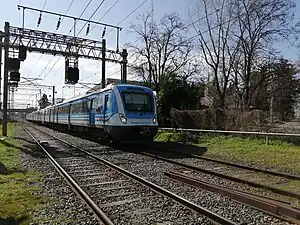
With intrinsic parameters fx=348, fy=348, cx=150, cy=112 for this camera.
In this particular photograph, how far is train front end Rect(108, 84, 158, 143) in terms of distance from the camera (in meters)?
16.3

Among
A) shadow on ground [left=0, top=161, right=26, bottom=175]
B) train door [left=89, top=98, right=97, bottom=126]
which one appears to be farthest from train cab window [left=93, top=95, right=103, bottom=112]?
shadow on ground [left=0, top=161, right=26, bottom=175]

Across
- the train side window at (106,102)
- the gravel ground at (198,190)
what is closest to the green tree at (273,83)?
the train side window at (106,102)

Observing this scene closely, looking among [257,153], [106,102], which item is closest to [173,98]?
[106,102]

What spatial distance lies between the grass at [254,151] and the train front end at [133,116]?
284 cm

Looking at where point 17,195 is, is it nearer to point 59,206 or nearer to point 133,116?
point 59,206

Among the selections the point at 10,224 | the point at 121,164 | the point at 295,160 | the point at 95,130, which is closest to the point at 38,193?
the point at 10,224

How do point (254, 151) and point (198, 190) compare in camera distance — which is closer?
point (198, 190)

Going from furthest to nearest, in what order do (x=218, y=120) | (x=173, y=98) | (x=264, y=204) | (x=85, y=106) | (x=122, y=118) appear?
(x=173, y=98), (x=85, y=106), (x=218, y=120), (x=122, y=118), (x=264, y=204)

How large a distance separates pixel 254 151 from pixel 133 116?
5783 millimetres

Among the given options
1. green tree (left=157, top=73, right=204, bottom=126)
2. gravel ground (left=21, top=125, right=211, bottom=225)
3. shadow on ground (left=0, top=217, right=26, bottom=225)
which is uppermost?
green tree (left=157, top=73, right=204, bottom=126)

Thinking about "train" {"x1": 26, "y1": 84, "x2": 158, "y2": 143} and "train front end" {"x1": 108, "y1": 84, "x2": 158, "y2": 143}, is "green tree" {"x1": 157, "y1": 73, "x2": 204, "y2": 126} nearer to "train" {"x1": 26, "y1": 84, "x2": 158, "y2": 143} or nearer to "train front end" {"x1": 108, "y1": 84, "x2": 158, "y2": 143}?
"train" {"x1": 26, "y1": 84, "x2": 158, "y2": 143}

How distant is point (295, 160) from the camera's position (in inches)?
458

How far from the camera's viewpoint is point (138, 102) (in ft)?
55.6

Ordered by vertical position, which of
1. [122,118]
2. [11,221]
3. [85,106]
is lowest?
[11,221]
